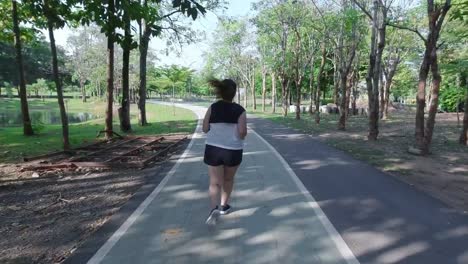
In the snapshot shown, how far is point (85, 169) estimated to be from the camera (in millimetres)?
8938

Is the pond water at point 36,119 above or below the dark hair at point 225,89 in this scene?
below

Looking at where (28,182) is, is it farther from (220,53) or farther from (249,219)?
→ (220,53)

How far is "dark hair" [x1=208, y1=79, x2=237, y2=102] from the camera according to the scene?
516cm

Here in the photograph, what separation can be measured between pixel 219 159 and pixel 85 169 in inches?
194

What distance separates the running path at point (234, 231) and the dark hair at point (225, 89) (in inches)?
65.5

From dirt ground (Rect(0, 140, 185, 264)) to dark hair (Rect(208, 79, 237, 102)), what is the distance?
2.38 meters

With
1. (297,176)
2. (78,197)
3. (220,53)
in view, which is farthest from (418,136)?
(220,53)

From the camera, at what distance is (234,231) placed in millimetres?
4902

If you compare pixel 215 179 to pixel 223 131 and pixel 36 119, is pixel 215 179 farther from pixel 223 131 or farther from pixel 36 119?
pixel 36 119

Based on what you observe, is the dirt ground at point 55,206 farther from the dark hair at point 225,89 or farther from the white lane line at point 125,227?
the dark hair at point 225,89

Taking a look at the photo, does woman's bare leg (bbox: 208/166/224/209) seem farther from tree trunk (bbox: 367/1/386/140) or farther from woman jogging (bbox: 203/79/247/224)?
tree trunk (bbox: 367/1/386/140)

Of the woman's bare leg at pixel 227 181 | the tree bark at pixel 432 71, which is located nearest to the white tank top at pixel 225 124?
the woman's bare leg at pixel 227 181

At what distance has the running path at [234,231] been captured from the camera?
13.7 feet

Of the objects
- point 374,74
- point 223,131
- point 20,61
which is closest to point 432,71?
point 374,74
